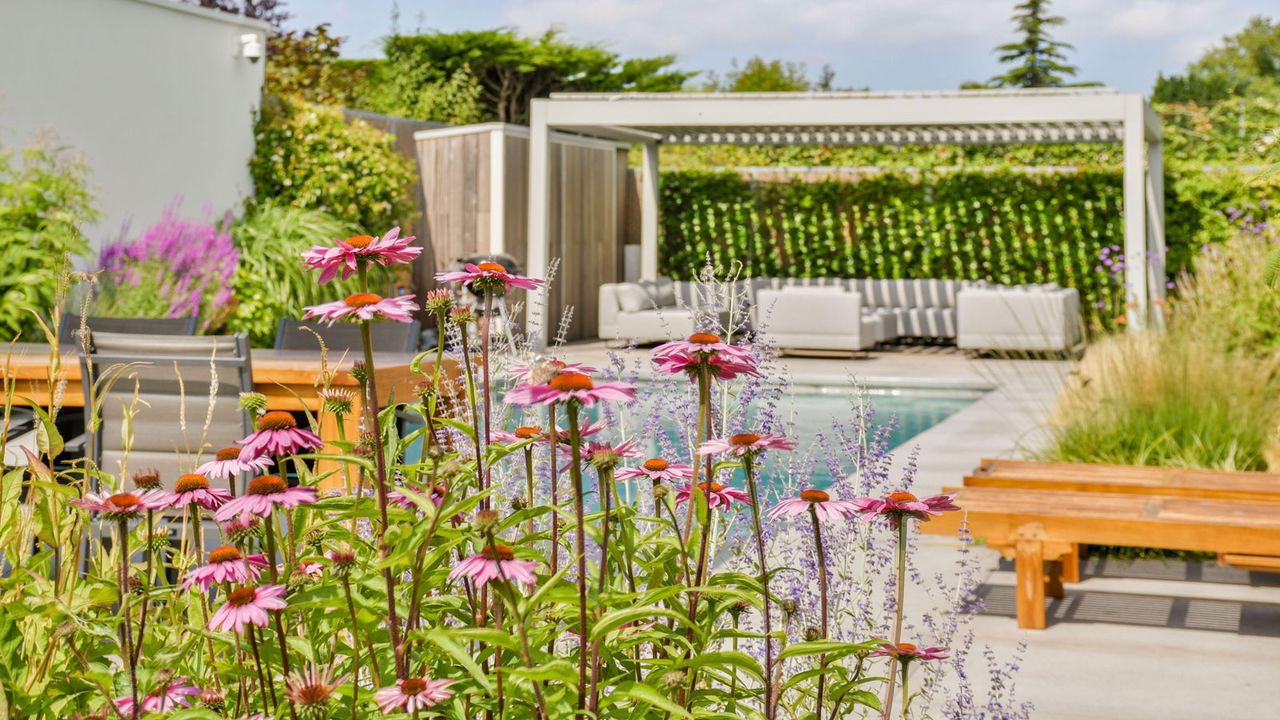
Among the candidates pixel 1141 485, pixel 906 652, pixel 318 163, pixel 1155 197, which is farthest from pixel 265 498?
pixel 1155 197

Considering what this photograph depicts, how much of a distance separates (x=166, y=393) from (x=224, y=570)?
224cm

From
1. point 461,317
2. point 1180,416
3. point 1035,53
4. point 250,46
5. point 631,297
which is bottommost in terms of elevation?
point 1180,416

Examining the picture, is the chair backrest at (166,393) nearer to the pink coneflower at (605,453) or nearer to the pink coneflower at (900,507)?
the pink coneflower at (605,453)

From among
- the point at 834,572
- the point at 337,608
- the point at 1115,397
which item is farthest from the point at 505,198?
the point at 337,608

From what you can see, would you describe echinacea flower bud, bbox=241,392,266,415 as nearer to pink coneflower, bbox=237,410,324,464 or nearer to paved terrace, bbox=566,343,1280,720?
pink coneflower, bbox=237,410,324,464

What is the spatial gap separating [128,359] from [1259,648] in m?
3.05

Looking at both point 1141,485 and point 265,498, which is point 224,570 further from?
point 1141,485

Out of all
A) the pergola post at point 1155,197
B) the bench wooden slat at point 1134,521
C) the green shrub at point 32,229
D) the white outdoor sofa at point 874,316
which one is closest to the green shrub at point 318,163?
the green shrub at point 32,229

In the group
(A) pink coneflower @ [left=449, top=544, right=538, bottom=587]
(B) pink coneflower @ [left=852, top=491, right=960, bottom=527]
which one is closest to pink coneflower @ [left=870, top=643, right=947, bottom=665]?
(B) pink coneflower @ [left=852, top=491, right=960, bottom=527]

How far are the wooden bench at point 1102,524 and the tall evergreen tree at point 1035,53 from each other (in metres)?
34.0

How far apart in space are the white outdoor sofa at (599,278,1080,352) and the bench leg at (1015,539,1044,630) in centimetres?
817

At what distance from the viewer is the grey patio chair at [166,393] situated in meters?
3.12

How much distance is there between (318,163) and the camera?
11.7 meters

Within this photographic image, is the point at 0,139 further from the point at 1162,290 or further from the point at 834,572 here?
the point at 1162,290
